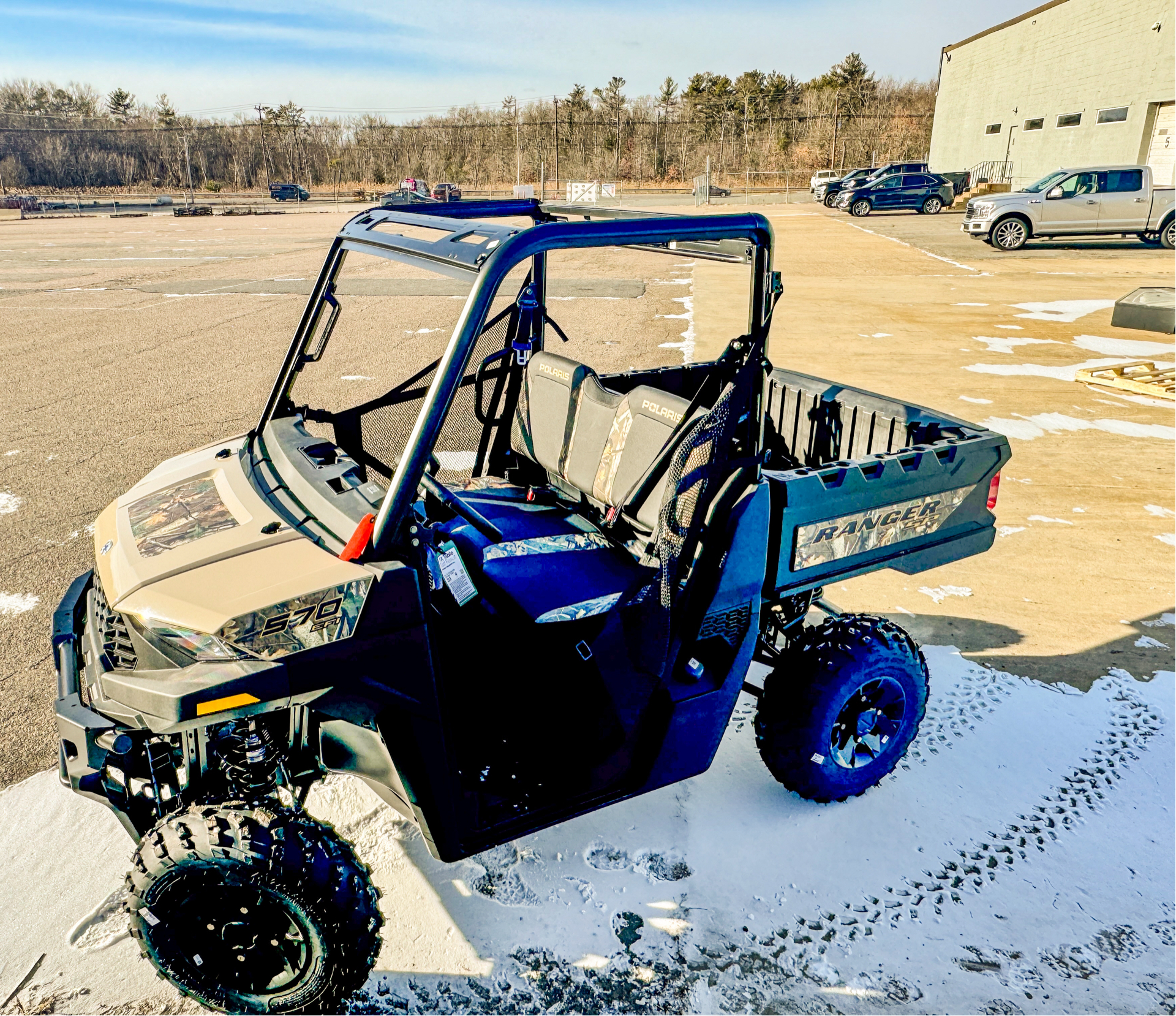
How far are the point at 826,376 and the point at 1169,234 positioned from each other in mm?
15349

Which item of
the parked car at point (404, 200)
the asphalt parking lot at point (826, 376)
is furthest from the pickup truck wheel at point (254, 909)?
the parked car at point (404, 200)

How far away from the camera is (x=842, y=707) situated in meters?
2.92

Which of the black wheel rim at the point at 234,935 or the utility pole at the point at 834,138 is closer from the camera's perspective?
the black wheel rim at the point at 234,935

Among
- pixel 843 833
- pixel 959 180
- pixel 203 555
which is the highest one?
pixel 959 180

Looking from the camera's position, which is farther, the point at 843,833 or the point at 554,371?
the point at 554,371

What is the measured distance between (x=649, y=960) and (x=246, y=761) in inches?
50.6

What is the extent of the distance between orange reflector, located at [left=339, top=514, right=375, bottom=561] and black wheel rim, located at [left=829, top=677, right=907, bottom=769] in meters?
1.77

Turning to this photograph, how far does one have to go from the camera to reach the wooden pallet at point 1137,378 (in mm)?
8039

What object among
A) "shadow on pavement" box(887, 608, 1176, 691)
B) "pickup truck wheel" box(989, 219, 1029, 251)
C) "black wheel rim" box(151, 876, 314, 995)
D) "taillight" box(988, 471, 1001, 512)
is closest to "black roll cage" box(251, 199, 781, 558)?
"black wheel rim" box(151, 876, 314, 995)

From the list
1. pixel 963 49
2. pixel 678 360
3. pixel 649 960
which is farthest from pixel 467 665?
pixel 963 49

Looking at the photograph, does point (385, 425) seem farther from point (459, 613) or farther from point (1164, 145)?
point (1164, 145)

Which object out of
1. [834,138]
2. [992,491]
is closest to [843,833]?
[992,491]

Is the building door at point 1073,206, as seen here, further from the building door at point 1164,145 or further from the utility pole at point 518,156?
the utility pole at point 518,156

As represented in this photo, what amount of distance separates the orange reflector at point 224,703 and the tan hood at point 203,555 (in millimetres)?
166
